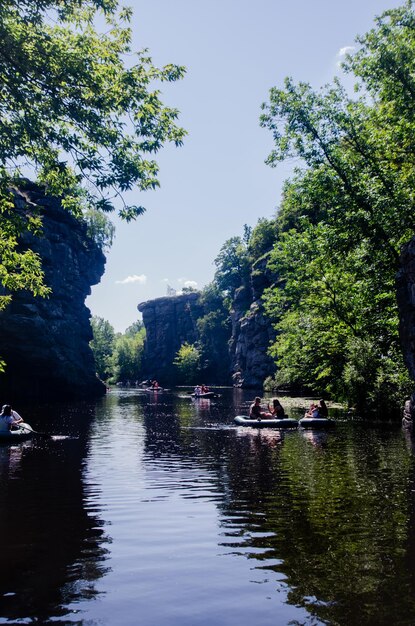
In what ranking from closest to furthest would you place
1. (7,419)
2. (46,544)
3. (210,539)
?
1. (46,544)
2. (210,539)
3. (7,419)

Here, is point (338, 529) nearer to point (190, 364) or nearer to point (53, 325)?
point (53, 325)

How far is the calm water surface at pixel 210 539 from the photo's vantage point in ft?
15.3

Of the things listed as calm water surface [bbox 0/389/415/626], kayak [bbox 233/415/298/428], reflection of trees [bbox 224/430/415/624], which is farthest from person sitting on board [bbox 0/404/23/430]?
kayak [bbox 233/415/298/428]

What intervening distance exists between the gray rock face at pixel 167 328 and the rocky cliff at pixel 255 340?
105ft

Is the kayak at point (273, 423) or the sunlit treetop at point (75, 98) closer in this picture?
the sunlit treetop at point (75, 98)

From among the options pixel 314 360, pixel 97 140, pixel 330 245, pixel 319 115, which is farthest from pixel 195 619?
pixel 314 360

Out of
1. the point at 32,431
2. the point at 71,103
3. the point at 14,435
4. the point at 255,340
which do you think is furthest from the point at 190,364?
the point at 71,103

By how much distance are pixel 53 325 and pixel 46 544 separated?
45992mm

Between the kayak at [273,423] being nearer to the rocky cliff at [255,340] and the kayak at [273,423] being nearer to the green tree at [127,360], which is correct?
the rocky cliff at [255,340]

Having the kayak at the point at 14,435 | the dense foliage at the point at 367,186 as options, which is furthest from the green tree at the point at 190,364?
the kayak at the point at 14,435

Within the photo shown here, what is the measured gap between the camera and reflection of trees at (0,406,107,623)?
4.84 meters

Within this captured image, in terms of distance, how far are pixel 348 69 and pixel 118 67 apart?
50.5ft

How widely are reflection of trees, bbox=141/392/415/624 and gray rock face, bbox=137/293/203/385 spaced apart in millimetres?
97210

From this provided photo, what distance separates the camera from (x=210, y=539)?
6801 millimetres
